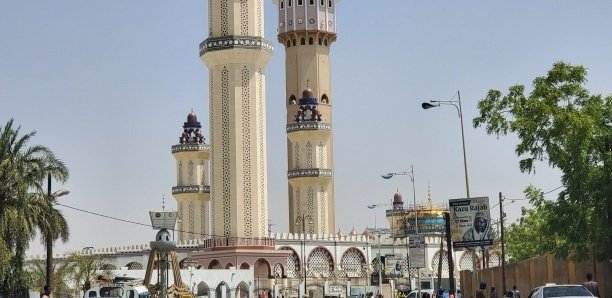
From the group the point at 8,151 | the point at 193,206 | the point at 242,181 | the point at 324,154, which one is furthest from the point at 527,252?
the point at 8,151

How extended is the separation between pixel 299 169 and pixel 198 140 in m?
10.4

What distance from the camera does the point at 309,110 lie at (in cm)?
9038

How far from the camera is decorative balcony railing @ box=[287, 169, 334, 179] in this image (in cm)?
8788

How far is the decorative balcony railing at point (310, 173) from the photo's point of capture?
8788 centimetres

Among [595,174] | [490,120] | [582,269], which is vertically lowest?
[582,269]

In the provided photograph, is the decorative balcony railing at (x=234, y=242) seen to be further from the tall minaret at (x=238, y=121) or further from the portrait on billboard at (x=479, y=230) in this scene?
the portrait on billboard at (x=479, y=230)

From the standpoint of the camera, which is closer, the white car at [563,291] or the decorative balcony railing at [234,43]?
the white car at [563,291]

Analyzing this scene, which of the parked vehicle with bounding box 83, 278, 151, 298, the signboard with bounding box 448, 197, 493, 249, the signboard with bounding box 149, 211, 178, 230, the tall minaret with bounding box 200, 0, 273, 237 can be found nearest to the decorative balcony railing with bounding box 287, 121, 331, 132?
the tall minaret with bounding box 200, 0, 273, 237

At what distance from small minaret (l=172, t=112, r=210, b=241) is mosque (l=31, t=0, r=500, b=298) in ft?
0.33

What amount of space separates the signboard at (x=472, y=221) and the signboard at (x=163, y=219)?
38.0 feet

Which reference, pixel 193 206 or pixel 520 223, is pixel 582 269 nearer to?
pixel 520 223

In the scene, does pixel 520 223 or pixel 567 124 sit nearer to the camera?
pixel 567 124

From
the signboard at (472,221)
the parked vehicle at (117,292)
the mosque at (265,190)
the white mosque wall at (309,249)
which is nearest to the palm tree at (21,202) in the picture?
the parked vehicle at (117,292)

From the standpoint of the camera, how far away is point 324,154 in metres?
88.9
